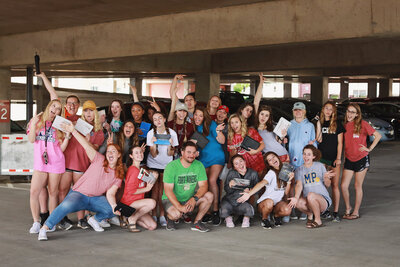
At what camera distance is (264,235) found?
7.09 metres

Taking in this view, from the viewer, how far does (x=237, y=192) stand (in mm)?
7617

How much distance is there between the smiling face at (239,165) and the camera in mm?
7552

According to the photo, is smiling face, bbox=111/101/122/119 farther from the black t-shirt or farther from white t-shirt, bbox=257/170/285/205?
the black t-shirt

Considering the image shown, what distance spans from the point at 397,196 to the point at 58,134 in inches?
245

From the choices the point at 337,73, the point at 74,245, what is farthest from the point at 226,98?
the point at 74,245

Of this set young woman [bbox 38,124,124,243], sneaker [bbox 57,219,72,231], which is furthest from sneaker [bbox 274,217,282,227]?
sneaker [bbox 57,219,72,231]

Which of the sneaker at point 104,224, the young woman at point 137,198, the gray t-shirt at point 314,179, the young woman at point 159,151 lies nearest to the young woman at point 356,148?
the gray t-shirt at point 314,179

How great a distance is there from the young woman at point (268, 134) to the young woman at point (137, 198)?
1800mm

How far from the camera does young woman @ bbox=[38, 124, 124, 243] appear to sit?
7230mm

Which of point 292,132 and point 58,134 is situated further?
point 292,132

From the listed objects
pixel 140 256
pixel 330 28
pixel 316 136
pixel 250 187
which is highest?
pixel 330 28

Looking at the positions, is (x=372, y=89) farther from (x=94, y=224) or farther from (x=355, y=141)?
(x=94, y=224)

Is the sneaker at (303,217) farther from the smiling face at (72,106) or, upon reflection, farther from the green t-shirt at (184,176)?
the smiling face at (72,106)

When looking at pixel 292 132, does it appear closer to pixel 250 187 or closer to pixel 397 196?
pixel 250 187
